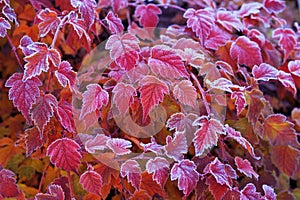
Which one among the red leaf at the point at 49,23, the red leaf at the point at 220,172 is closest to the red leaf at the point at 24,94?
the red leaf at the point at 49,23

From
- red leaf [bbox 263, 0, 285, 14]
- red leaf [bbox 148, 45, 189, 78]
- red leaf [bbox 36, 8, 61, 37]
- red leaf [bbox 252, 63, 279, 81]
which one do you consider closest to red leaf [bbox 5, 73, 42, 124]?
red leaf [bbox 36, 8, 61, 37]

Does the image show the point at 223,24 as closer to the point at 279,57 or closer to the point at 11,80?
the point at 279,57

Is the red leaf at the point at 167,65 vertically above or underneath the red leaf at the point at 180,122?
above

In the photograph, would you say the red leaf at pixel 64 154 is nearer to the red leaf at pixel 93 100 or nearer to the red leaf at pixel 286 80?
the red leaf at pixel 93 100

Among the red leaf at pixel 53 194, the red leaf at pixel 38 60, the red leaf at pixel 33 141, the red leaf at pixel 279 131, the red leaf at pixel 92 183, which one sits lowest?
the red leaf at pixel 279 131

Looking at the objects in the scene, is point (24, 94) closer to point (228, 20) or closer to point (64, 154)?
point (64, 154)

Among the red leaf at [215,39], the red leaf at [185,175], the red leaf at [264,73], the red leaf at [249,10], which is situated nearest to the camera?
the red leaf at [185,175]
